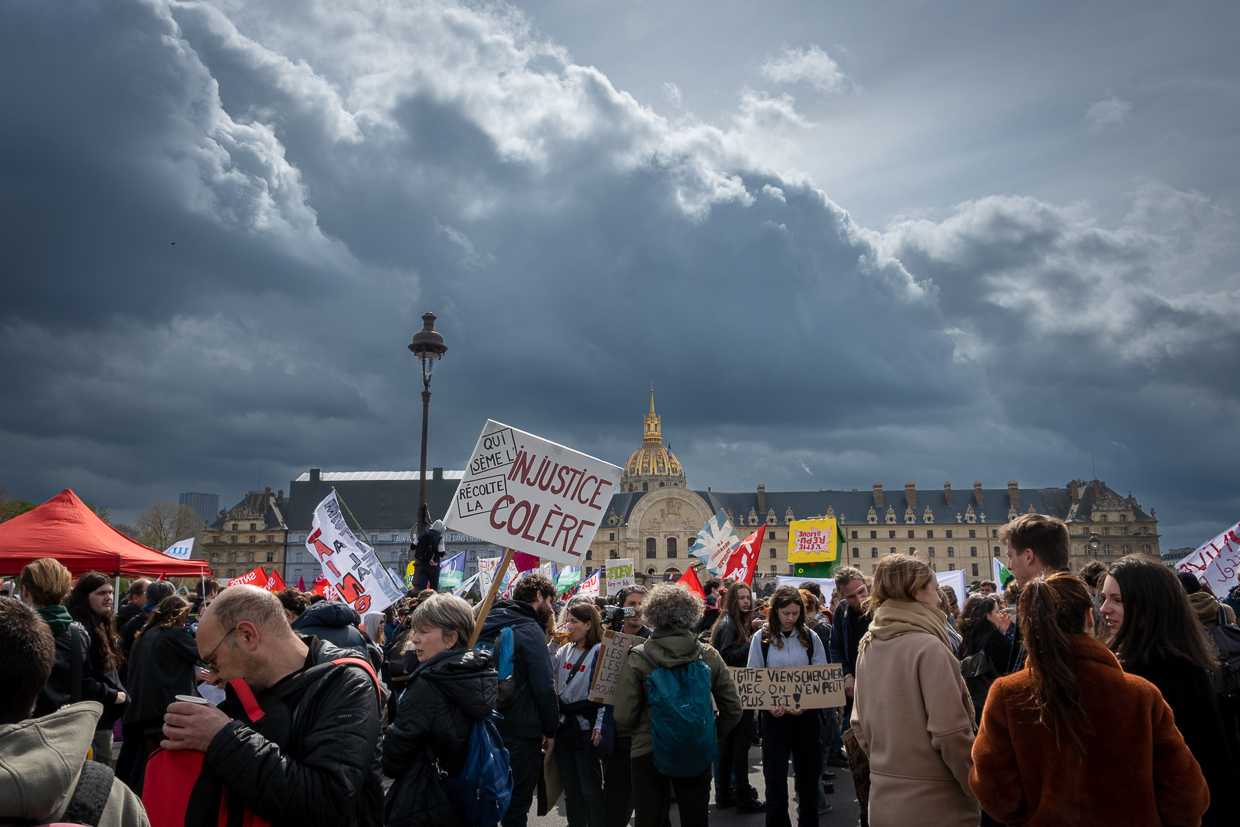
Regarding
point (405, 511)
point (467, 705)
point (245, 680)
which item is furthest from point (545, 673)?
point (405, 511)

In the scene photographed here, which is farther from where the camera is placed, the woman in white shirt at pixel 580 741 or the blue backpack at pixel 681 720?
the woman in white shirt at pixel 580 741

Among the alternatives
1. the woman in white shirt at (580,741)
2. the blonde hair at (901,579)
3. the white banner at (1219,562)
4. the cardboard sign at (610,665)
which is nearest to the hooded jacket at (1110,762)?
the blonde hair at (901,579)

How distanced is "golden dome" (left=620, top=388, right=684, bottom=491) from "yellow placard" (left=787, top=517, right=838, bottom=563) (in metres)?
102

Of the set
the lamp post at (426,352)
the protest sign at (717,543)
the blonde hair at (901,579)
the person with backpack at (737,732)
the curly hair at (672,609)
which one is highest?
the lamp post at (426,352)

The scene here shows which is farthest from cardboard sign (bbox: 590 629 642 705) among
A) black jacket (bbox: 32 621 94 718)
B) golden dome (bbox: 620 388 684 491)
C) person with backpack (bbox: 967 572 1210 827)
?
golden dome (bbox: 620 388 684 491)

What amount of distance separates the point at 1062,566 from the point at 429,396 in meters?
10.7

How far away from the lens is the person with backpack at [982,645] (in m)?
5.52

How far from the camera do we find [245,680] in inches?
114

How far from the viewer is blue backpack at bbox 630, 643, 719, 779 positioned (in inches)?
199

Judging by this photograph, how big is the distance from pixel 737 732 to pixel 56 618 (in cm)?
598

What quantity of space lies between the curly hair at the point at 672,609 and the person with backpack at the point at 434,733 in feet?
4.98

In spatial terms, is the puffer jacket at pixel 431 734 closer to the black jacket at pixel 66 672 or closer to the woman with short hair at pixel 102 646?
the black jacket at pixel 66 672

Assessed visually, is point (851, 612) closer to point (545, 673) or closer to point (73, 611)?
point (545, 673)

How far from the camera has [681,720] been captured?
5082 mm
